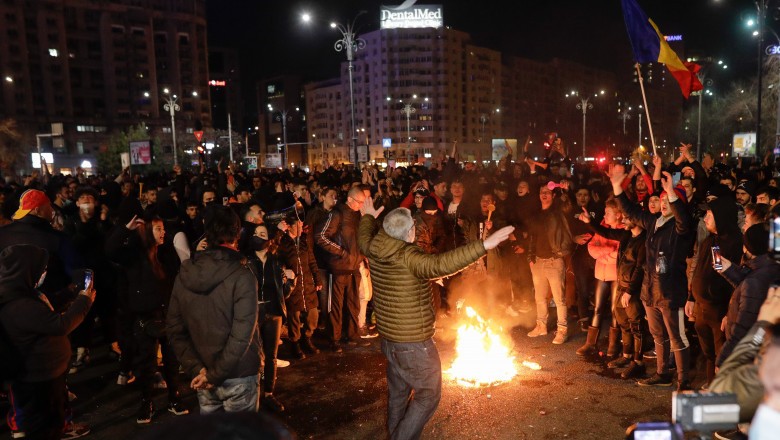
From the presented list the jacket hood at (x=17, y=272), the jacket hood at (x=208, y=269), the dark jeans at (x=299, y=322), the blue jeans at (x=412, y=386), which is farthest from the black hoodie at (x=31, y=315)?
the dark jeans at (x=299, y=322)

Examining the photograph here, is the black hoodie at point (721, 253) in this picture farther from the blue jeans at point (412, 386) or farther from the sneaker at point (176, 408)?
the sneaker at point (176, 408)

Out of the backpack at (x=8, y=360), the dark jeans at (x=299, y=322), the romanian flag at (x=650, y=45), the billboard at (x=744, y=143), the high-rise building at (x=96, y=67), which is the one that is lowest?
the dark jeans at (x=299, y=322)

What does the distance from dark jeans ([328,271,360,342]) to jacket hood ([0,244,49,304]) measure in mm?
4469

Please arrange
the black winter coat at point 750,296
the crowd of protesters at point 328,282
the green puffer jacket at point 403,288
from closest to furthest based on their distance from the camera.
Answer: the crowd of protesters at point 328,282 → the black winter coat at point 750,296 → the green puffer jacket at point 403,288

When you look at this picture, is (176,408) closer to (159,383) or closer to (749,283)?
(159,383)

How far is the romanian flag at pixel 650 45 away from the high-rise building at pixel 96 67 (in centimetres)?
9065

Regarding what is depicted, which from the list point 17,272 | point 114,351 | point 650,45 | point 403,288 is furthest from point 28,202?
point 650,45

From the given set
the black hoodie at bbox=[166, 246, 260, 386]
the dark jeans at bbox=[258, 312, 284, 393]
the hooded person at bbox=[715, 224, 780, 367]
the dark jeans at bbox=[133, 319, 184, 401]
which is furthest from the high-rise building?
the hooded person at bbox=[715, 224, 780, 367]

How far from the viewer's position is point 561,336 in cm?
811

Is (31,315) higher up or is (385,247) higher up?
(385,247)

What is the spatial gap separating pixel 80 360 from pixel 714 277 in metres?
8.18

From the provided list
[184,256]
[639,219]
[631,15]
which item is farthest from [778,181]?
[184,256]

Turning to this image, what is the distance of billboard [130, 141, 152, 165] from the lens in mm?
24781

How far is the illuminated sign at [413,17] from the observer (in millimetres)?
117312
